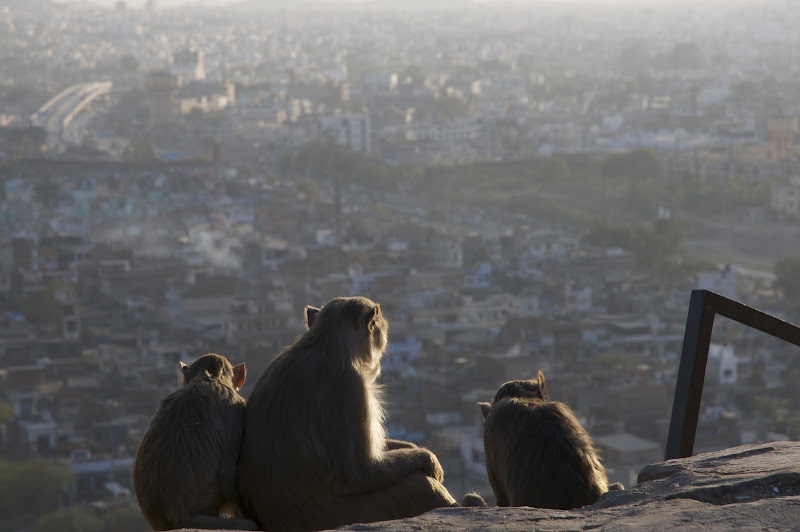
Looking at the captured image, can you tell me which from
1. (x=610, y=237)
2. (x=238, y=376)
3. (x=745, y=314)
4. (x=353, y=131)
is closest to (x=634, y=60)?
(x=353, y=131)

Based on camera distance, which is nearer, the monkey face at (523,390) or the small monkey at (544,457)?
the small monkey at (544,457)

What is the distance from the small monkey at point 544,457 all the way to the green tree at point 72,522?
7.70 meters

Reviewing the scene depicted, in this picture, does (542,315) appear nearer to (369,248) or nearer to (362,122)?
(369,248)

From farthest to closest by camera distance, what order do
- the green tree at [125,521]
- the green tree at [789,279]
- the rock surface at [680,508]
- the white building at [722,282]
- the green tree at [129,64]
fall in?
the green tree at [129,64] < the green tree at [789,279] < the white building at [722,282] < the green tree at [125,521] < the rock surface at [680,508]

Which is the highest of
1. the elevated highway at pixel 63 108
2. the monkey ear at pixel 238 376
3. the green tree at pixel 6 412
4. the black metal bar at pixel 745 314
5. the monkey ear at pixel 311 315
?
the elevated highway at pixel 63 108

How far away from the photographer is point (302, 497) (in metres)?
1.43

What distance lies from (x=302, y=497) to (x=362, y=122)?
29.9m

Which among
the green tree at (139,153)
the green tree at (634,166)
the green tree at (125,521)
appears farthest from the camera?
the green tree at (139,153)

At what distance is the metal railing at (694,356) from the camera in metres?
1.70

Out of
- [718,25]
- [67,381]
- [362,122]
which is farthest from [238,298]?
[718,25]

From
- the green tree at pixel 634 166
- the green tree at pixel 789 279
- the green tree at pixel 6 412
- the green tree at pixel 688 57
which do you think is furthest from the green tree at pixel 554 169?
the green tree at pixel 688 57

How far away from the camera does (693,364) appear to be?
5.61ft

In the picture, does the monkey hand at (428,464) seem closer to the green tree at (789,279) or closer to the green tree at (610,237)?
the green tree at (789,279)

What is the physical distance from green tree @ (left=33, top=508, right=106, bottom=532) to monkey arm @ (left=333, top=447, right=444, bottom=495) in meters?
7.64
